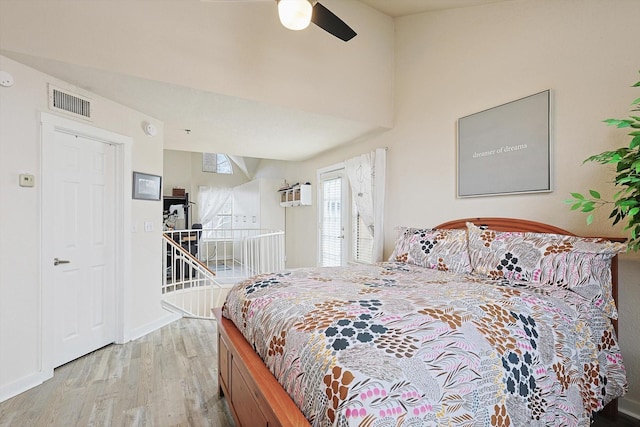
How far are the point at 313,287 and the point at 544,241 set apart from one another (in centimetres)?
155

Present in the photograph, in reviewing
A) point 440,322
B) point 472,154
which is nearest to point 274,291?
point 440,322

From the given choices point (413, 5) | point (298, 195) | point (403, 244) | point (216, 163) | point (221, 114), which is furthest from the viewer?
point (216, 163)

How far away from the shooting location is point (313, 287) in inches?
68.9

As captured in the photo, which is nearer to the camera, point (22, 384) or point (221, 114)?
point (22, 384)

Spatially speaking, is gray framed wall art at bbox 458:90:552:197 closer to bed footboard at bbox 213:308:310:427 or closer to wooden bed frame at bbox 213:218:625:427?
wooden bed frame at bbox 213:218:625:427

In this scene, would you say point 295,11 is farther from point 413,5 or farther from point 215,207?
point 215,207

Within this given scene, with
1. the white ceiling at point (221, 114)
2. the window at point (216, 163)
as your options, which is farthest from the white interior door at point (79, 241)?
the window at point (216, 163)

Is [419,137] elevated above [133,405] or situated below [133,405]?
above

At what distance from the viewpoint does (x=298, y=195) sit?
593 cm

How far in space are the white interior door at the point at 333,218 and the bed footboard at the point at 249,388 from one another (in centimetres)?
279

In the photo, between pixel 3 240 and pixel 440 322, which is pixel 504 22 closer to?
pixel 440 322

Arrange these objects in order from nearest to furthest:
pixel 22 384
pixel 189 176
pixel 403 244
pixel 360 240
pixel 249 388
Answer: pixel 249 388
pixel 22 384
pixel 403 244
pixel 360 240
pixel 189 176

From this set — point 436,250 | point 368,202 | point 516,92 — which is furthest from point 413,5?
point 436,250

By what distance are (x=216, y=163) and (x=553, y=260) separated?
8.87 m
